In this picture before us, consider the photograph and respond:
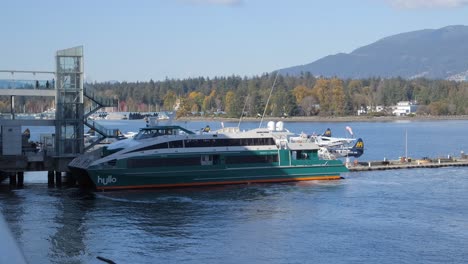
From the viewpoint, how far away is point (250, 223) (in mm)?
30953

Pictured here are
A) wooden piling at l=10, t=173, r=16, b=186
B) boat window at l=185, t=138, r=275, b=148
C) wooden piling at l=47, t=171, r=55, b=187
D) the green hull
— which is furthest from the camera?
wooden piling at l=47, t=171, r=55, b=187

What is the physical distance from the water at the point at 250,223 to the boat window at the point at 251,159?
1773 mm

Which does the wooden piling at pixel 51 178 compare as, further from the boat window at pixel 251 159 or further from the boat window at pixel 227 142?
the boat window at pixel 251 159

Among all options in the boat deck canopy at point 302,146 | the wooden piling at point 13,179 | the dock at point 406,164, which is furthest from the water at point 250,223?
the dock at point 406,164

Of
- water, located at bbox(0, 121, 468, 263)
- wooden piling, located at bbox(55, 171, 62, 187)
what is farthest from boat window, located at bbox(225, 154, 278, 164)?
wooden piling, located at bbox(55, 171, 62, 187)

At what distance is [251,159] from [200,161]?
134 inches

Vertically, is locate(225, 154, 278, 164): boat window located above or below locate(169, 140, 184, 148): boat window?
below

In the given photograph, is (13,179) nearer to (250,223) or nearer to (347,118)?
(250,223)

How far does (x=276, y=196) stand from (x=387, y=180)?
10963 mm

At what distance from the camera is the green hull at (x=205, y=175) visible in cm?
4078

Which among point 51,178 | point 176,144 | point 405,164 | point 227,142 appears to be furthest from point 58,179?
point 405,164

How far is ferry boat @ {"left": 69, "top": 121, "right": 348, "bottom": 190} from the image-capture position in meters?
40.8

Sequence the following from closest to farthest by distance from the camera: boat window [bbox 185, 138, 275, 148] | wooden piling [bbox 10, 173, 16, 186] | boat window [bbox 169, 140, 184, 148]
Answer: boat window [bbox 169, 140, 184, 148], boat window [bbox 185, 138, 275, 148], wooden piling [bbox 10, 173, 16, 186]

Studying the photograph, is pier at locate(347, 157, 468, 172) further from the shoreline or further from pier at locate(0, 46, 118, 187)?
the shoreline
